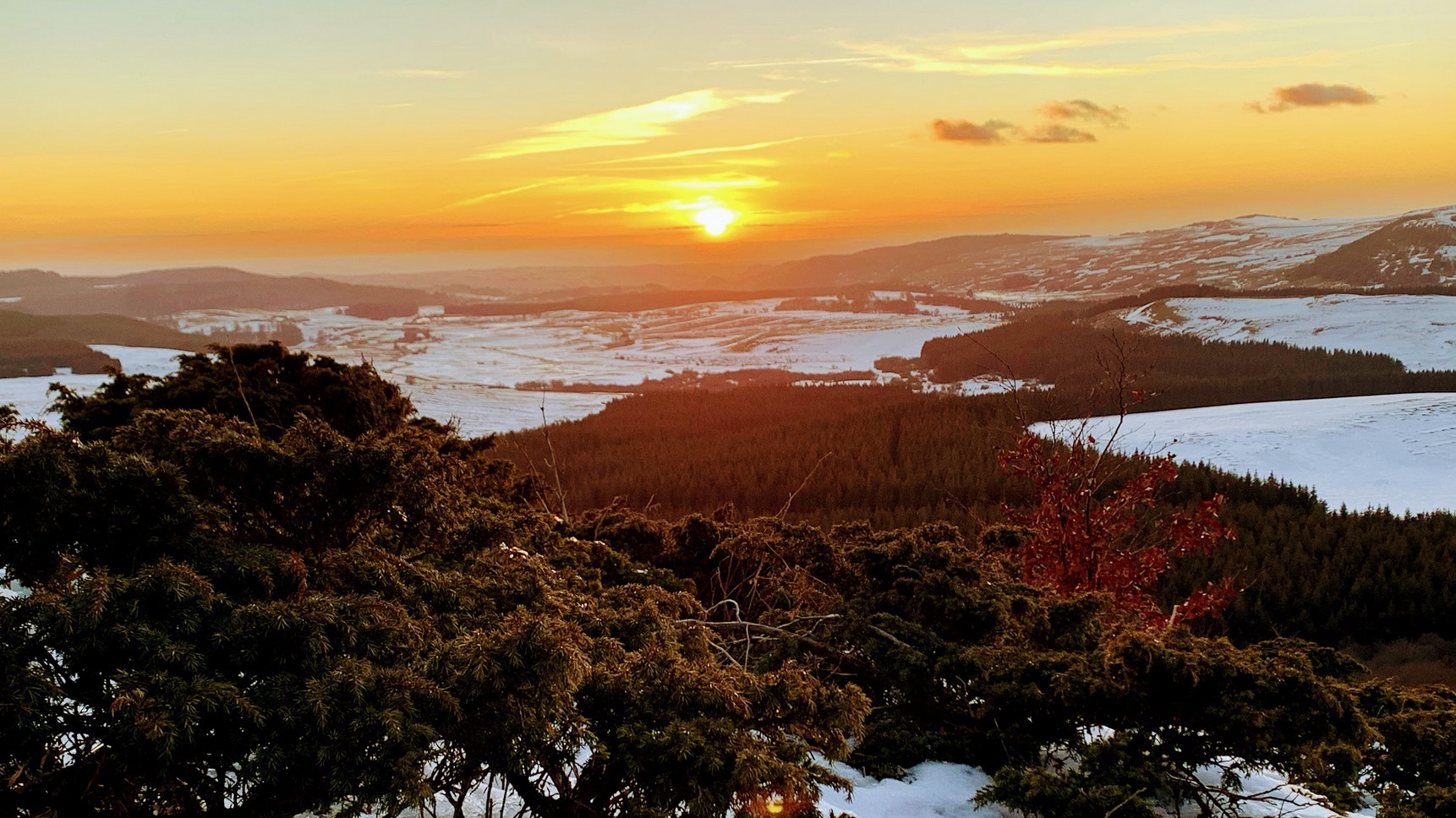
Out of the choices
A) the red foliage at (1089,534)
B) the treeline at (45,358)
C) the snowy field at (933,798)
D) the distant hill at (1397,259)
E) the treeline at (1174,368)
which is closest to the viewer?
the snowy field at (933,798)

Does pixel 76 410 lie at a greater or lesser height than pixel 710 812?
greater

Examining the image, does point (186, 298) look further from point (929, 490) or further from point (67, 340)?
point (929, 490)

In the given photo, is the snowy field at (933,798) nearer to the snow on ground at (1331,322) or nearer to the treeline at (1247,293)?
the snow on ground at (1331,322)

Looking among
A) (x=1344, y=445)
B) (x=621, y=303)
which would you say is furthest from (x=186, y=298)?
(x=1344, y=445)

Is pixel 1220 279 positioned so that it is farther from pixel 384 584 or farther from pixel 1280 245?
pixel 384 584

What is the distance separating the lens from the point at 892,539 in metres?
7.67

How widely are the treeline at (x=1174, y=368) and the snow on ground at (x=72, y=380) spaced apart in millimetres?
35456

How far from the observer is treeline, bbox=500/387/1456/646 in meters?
15.9

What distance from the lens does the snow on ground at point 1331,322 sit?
198ft

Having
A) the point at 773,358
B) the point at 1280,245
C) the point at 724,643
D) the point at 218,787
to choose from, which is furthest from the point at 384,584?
the point at 1280,245

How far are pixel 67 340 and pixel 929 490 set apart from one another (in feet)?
270

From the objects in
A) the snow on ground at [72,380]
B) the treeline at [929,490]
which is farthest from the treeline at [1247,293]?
the snow on ground at [72,380]

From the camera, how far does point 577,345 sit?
391 ft

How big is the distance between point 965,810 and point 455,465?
13.0 feet
